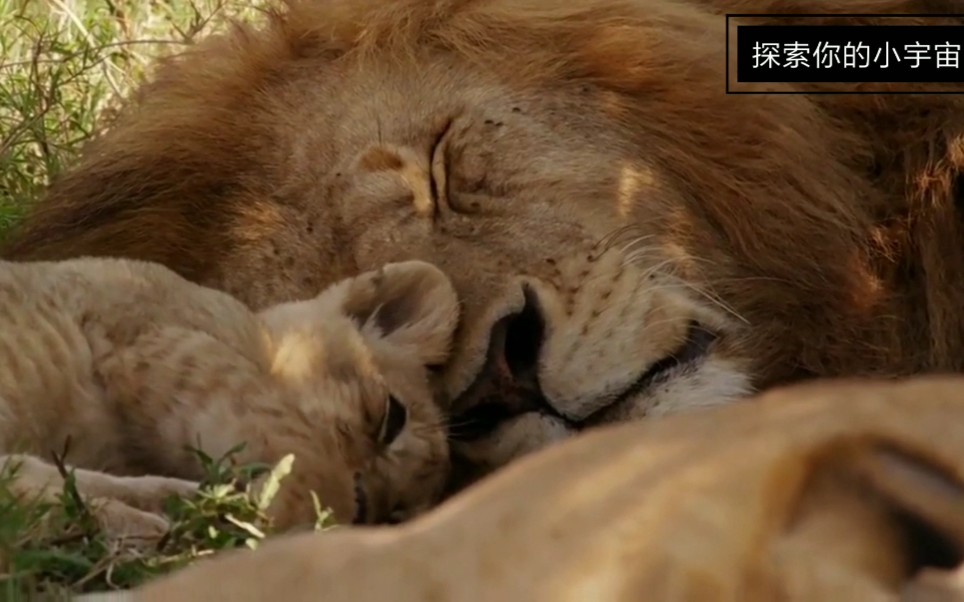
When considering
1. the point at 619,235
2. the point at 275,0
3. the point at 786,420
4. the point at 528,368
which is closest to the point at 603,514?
the point at 786,420

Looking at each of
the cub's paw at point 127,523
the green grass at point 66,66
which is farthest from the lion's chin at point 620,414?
the green grass at point 66,66

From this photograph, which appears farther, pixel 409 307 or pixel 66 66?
pixel 66 66

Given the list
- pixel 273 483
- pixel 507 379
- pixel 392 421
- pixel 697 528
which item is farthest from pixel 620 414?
pixel 697 528

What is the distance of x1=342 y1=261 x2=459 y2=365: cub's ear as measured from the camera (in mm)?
2609

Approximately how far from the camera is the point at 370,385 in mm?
2445

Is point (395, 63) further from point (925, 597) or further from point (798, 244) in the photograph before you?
point (925, 597)

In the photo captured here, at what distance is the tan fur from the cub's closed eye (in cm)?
105

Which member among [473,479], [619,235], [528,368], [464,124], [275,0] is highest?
[275,0]

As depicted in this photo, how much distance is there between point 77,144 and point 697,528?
3.16 metres

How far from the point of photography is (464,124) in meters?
2.90

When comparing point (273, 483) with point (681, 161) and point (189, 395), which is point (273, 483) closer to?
point (189, 395)

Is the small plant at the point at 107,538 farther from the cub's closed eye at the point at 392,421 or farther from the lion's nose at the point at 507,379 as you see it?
the lion's nose at the point at 507,379

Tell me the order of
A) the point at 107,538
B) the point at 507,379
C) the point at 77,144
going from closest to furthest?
the point at 107,538 < the point at 507,379 < the point at 77,144

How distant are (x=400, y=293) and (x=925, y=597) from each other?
162cm
